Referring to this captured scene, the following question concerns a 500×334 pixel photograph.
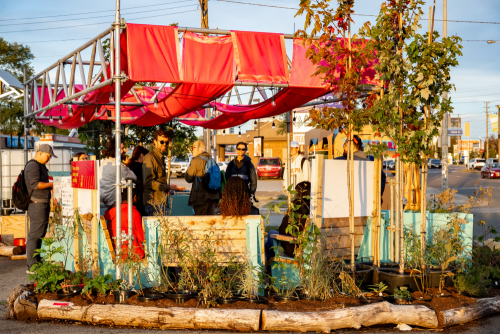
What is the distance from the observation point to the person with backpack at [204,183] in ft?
25.3

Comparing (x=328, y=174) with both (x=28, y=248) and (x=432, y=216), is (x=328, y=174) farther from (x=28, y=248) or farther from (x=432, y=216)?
(x=28, y=248)

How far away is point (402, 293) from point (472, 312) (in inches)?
28.5

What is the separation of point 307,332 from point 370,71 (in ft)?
13.2

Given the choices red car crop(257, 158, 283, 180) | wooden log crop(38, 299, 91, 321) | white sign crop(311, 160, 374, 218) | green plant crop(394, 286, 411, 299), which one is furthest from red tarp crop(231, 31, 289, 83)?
red car crop(257, 158, 283, 180)

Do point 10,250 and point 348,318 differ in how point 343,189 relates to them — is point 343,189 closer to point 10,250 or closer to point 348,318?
point 348,318

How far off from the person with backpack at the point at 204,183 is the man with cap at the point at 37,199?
2049 mm

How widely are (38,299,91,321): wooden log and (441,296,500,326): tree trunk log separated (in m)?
3.71

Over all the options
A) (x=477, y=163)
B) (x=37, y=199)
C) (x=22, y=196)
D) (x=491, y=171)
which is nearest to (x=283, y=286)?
(x=37, y=199)

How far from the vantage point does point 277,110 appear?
9.66m

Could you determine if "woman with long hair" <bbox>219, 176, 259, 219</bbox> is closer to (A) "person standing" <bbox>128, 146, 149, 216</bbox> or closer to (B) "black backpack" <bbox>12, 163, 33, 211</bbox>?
(A) "person standing" <bbox>128, 146, 149, 216</bbox>

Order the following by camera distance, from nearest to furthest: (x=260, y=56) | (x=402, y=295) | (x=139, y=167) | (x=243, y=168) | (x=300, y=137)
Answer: (x=402, y=295) < (x=260, y=56) < (x=139, y=167) < (x=243, y=168) < (x=300, y=137)

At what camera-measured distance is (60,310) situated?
5242mm

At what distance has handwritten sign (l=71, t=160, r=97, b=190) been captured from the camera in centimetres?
593

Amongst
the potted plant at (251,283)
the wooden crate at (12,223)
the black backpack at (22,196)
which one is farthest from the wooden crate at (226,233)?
the wooden crate at (12,223)
